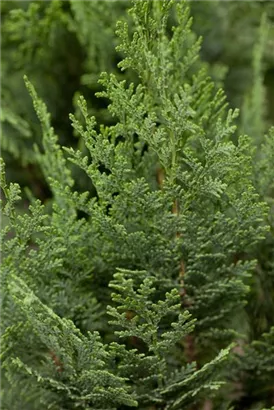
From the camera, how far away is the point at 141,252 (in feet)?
3.57

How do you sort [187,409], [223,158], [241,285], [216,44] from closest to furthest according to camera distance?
[223,158] → [241,285] → [187,409] → [216,44]

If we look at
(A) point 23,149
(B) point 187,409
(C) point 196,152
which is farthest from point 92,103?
(B) point 187,409

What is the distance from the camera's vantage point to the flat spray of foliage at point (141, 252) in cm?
98

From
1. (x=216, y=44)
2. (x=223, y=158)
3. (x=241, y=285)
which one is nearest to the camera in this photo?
(x=223, y=158)

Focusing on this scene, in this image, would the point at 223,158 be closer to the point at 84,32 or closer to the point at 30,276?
the point at 30,276

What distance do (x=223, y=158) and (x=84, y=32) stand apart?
691mm

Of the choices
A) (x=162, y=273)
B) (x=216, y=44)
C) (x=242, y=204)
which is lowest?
(x=162, y=273)

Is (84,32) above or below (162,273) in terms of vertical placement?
above

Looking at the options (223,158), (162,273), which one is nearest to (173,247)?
(162,273)

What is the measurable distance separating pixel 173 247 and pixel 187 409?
35cm

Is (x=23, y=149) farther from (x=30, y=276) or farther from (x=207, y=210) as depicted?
(x=207, y=210)

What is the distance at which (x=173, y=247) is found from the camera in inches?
42.0

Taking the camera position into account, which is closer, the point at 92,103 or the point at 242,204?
the point at 242,204

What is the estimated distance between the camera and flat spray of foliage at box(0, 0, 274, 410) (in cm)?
98
